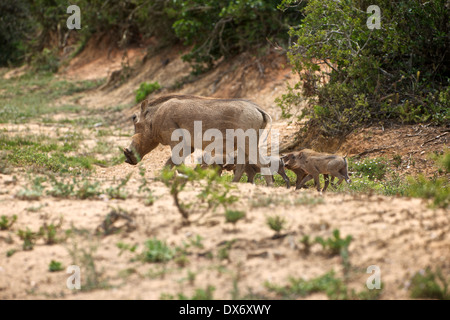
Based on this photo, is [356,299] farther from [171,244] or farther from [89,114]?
[89,114]

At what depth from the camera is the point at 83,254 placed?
4.17 m

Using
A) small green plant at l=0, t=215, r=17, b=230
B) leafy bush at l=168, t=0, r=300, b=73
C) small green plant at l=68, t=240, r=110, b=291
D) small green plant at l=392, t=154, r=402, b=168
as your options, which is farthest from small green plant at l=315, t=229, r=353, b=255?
leafy bush at l=168, t=0, r=300, b=73

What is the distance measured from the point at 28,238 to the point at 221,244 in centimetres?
162

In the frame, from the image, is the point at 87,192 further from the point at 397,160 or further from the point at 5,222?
the point at 397,160

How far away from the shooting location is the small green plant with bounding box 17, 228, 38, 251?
4.52 meters

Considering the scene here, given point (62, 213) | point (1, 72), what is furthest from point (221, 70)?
point (1, 72)

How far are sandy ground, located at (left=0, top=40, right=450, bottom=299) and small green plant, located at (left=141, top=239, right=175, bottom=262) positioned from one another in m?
0.05

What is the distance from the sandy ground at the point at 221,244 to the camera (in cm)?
386

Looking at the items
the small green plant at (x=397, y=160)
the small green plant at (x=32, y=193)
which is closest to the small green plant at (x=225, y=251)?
the small green plant at (x=32, y=193)

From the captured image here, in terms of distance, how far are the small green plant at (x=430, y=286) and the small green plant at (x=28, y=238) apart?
293cm

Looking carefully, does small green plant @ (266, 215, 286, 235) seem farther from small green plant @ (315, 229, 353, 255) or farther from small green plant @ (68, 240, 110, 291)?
small green plant @ (68, 240, 110, 291)

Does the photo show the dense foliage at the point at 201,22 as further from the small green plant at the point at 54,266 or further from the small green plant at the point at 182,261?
the small green plant at the point at 54,266

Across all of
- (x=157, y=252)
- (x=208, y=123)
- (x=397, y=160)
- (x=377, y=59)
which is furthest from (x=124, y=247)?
(x=377, y=59)

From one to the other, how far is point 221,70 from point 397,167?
8.90 meters
